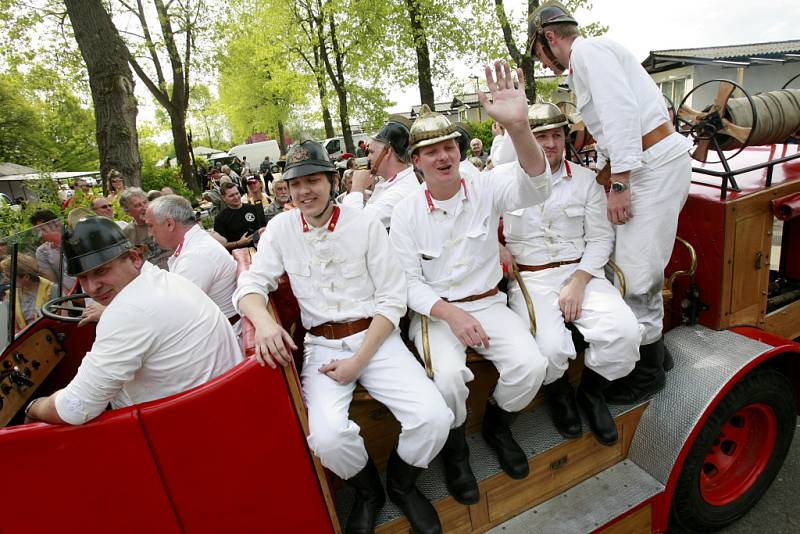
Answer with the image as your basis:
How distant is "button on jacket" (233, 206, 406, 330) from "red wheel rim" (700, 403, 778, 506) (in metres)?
1.95

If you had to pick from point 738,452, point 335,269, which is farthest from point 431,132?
point 738,452

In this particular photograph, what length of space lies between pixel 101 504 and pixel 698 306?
3.01m

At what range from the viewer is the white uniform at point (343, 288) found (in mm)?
2012

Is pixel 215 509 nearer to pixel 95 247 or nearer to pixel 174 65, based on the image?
pixel 95 247

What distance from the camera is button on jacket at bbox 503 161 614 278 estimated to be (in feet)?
8.39

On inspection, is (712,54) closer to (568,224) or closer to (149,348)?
(568,224)

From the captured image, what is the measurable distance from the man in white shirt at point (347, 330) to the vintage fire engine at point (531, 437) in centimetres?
11

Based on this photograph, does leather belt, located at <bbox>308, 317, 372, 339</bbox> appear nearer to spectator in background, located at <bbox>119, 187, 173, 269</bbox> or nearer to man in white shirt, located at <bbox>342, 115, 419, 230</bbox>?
man in white shirt, located at <bbox>342, 115, 419, 230</bbox>

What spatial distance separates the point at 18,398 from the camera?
2.04m

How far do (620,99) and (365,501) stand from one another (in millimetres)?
2216

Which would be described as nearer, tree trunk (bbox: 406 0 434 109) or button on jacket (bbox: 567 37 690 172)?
button on jacket (bbox: 567 37 690 172)

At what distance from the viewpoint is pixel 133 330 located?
1695 millimetres

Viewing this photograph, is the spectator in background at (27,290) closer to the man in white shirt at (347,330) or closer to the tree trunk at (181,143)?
the man in white shirt at (347,330)

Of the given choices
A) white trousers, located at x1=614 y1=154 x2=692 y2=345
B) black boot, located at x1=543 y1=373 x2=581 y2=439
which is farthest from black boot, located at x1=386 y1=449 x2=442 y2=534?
white trousers, located at x1=614 y1=154 x2=692 y2=345
